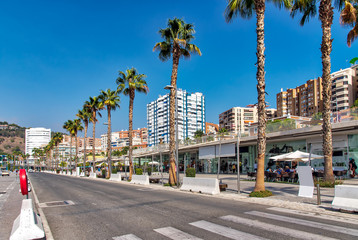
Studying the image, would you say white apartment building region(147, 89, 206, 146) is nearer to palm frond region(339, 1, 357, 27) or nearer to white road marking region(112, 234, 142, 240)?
palm frond region(339, 1, 357, 27)

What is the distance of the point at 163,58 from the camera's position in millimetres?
24984

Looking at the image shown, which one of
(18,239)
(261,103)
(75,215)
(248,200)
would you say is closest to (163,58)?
(261,103)

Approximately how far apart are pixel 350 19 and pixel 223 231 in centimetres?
A: 1661

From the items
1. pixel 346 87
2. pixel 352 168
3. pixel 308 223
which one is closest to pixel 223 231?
pixel 308 223

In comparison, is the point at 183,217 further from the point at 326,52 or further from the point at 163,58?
the point at 163,58

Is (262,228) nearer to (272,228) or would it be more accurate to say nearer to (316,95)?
(272,228)

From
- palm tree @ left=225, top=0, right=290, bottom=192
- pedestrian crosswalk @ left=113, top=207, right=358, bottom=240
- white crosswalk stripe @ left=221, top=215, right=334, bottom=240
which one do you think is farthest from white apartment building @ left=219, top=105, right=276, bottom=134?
white crosswalk stripe @ left=221, top=215, right=334, bottom=240

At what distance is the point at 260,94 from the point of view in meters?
15.1

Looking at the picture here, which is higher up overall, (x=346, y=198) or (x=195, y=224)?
(x=346, y=198)

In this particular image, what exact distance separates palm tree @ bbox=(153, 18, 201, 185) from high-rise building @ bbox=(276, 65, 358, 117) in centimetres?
8350

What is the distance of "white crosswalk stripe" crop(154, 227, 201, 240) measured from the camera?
6.90 metres

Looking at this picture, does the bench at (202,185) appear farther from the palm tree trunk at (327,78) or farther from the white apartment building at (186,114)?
the white apartment building at (186,114)

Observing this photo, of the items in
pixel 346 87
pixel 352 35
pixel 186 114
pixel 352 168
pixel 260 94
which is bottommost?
pixel 352 168

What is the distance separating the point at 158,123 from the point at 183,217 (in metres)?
181
